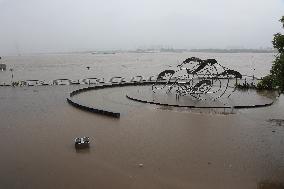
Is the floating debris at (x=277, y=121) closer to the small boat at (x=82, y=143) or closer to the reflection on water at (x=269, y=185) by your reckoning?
the reflection on water at (x=269, y=185)

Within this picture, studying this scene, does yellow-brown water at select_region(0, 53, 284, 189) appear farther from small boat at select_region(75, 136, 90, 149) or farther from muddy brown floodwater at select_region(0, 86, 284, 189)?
small boat at select_region(75, 136, 90, 149)

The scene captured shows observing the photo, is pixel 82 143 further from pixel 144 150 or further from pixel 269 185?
pixel 269 185

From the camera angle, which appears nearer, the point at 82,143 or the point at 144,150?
the point at 144,150

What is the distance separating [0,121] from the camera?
71.2 feet

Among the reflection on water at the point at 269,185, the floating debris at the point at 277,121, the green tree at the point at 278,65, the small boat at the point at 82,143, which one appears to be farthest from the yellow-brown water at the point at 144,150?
the green tree at the point at 278,65

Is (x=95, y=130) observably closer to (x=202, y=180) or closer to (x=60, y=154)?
(x=60, y=154)

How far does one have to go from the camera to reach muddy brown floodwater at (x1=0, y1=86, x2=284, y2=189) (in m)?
12.2

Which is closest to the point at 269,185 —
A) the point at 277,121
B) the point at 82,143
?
the point at 82,143

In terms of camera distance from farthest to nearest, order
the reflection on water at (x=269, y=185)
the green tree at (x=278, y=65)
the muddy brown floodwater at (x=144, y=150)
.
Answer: the green tree at (x=278, y=65) → the muddy brown floodwater at (x=144, y=150) → the reflection on water at (x=269, y=185)

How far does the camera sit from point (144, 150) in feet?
50.1

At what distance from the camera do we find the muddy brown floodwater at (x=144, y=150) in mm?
12203

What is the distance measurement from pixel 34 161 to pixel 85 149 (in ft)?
7.68

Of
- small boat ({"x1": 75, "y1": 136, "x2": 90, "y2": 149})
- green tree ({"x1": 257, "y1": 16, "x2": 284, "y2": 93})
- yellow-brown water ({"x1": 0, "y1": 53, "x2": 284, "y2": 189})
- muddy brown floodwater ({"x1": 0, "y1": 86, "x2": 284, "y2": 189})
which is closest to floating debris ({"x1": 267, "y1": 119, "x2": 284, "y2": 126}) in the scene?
yellow-brown water ({"x1": 0, "y1": 53, "x2": 284, "y2": 189})

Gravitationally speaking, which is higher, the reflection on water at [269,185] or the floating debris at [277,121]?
the floating debris at [277,121]
